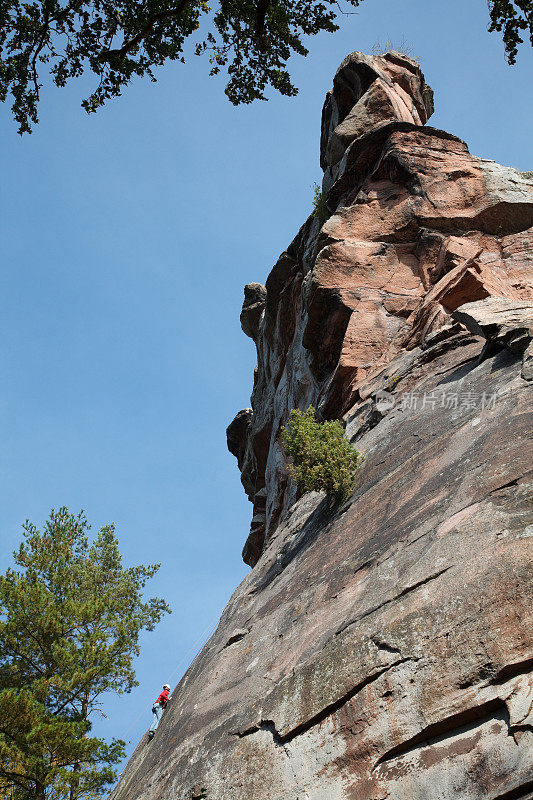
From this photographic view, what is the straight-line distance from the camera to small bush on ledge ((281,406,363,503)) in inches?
449

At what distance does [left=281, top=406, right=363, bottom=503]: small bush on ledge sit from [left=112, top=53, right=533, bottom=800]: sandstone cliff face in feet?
1.06

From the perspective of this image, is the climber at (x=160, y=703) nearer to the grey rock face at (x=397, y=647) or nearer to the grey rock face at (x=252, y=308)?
the grey rock face at (x=397, y=647)

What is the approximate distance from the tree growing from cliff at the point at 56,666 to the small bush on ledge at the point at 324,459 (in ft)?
25.5

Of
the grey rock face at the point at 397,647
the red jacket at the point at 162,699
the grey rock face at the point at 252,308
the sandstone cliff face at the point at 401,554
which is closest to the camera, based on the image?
the grey rock face at the point at 397,647

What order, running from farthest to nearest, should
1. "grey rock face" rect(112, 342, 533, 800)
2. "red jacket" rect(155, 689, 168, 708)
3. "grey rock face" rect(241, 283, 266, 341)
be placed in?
"grey rock face" rect(241, 283, 266, 341) < "red jacket" rect(155, 689, 168, 708) < "grey rock face" rect(112, 342, 533, 800)

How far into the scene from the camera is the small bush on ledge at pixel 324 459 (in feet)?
37.4

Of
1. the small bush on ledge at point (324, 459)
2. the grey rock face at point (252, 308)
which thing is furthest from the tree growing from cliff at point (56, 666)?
the grey rock face at point (252, 308)

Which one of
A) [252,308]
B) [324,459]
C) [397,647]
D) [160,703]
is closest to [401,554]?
[397,647]

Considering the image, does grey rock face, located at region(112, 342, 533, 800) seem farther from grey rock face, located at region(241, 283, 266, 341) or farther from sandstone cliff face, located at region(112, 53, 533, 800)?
grey rock face, located at region(241, 283, 266, 341)

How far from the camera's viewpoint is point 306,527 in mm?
12266

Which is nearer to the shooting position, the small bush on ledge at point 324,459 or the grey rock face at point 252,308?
the small bush on ledge at point 324,459

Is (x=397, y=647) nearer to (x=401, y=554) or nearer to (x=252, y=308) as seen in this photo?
(x=401, y=554)

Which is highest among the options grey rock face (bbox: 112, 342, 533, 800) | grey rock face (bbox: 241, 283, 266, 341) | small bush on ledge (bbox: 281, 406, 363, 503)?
grey rock face (bbox: 241, 283, 266, 341)

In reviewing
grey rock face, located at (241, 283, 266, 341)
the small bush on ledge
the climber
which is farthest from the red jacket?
grey rock face, located at (241, 283, 266, 341)
